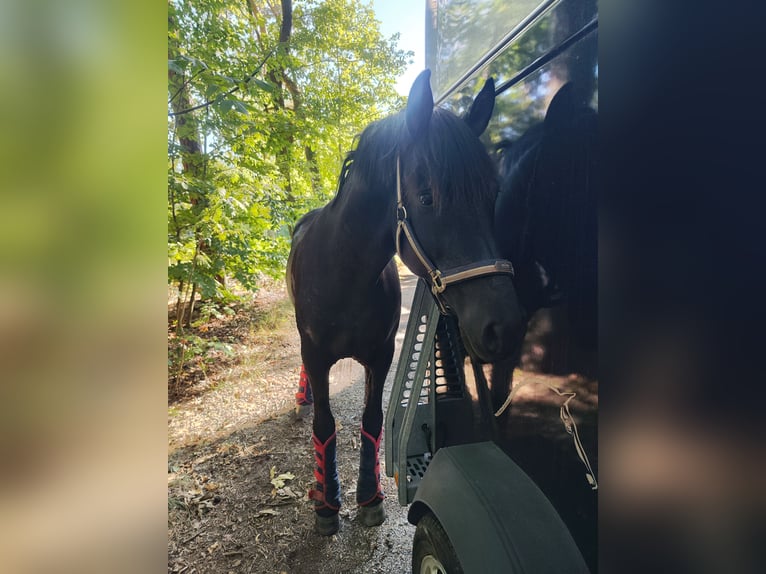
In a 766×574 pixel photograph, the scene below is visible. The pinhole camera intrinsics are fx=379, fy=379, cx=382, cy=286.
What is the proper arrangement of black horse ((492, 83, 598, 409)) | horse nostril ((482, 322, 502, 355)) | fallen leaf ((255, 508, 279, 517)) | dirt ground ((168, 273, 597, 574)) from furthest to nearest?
fallen leaf ((255, 508, 279, 517))
horse nostril ((482, 322, 502, 355))
dirt ground ((168, 273, 597, 574))
black horse ((492, 83, 598, 409))

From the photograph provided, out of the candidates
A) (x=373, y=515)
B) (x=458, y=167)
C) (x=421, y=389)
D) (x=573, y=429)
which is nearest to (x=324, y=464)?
(x=373, y=515)

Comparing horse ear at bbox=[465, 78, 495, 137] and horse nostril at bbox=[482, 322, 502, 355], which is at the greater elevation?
horse ear at bbox=[465, 78, 495, 137]

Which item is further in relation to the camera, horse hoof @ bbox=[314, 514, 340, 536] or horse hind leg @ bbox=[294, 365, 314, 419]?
horse hind leg @ bbox=[294, 365, 314, 419]

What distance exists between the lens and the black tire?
113cm

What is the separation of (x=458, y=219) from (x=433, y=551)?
1.09 m

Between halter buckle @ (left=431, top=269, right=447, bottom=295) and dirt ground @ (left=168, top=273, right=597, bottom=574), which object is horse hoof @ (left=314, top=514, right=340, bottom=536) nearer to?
dirt ground @ (left=168, top=273, right=597, bottom=574)

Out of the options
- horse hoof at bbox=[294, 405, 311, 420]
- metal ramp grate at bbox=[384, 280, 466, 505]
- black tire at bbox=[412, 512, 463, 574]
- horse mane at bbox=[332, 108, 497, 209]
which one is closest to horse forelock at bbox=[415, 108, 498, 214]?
horse mane at bbox=[332, 108, 497, 209]

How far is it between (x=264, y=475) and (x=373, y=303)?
5.89 feet

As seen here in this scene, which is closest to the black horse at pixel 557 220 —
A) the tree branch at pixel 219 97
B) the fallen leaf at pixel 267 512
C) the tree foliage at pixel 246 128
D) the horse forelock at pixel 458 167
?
the horse forelock at pixel 458 167

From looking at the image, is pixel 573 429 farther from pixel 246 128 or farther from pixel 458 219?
pixel 246 128

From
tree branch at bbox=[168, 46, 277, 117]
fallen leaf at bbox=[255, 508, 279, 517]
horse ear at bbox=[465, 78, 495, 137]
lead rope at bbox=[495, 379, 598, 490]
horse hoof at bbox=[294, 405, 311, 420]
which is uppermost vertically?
tree branch at bbox=[168, 46, 277, 117]

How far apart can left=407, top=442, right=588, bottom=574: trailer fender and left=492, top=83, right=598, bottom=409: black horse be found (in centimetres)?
23
